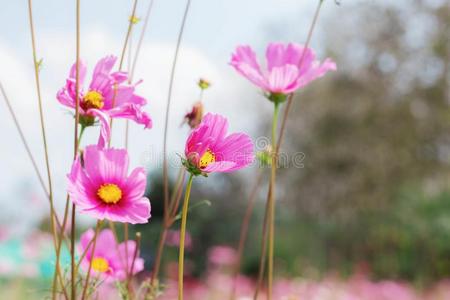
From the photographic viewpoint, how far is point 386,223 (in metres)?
7.36

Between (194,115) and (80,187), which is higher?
(194,115)

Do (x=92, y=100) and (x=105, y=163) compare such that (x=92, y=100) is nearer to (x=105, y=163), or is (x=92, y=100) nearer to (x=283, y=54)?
(x=105, y=163)

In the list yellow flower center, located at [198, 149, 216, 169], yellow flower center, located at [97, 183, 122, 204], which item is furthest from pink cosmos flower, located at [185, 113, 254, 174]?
yellow flower center, located at [97, 183, 122, 204]

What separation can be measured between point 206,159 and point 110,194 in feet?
0.46

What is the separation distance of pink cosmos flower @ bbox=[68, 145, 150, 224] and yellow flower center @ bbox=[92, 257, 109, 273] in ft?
0.98

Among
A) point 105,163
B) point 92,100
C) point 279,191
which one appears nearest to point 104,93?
point 92,100

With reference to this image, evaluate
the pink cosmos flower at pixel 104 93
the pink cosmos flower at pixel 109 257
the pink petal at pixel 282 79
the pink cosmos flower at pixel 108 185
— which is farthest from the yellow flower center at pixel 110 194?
the pink petal at pixel 282 79

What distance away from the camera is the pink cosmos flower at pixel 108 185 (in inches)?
35.3

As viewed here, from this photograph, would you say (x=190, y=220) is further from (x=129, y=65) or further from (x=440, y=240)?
(x=129, y=65)

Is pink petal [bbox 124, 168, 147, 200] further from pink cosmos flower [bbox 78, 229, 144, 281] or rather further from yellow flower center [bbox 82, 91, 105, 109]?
pink cosmos flower [bbox 78, 229, 144, 281]

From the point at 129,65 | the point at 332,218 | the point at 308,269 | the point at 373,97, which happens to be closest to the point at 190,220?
the point at 308,269

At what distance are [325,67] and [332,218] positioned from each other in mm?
9474

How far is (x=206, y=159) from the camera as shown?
0.93 m

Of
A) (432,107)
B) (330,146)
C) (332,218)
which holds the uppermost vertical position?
(432,107)
